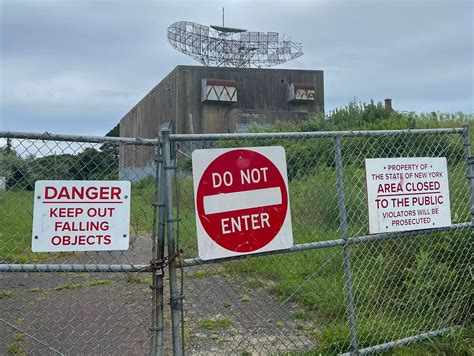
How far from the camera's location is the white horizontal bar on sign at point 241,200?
3082mm

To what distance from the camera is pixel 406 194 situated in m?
3.89

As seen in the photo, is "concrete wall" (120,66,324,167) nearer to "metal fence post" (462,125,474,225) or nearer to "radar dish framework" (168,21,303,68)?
"radar dish framework" (168,21,303,68)

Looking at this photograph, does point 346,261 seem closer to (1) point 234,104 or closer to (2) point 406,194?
(2) point 406,194

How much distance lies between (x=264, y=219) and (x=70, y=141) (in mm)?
1379

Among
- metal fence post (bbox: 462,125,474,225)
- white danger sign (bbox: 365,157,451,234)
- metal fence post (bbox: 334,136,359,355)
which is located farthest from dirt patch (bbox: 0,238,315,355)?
metal fence post (bbox: 462,125,474,225)

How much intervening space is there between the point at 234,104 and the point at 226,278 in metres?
24.7

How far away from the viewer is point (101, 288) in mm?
6098

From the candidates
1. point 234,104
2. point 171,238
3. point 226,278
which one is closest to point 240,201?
point 171,238

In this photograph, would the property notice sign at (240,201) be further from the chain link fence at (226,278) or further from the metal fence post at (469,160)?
the metal fence post at (469,160)

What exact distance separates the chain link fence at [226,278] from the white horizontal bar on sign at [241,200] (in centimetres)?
23

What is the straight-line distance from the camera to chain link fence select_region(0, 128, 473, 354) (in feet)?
9.77

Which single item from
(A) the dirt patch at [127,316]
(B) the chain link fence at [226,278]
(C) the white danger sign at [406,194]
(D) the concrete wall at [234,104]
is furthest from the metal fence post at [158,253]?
(D) the concrete wall at [234,104]

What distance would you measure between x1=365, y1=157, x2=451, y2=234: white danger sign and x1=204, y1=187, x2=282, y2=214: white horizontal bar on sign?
88 centimetres

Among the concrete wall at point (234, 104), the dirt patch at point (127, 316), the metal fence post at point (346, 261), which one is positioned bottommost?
the dirt patch at point (127, 316)
